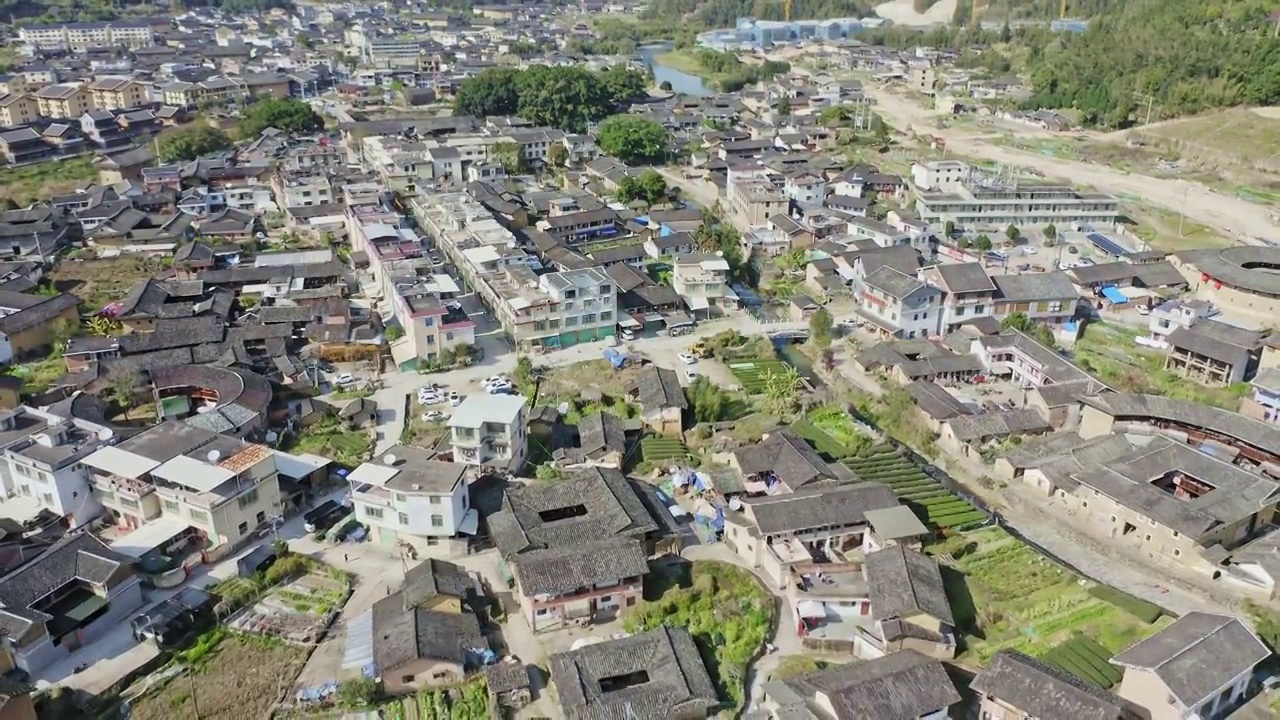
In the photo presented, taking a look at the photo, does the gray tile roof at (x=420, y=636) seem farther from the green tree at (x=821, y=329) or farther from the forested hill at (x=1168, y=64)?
the forested hill at (x=1168, y=64)

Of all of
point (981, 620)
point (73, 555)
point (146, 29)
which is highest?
point (146, 29)

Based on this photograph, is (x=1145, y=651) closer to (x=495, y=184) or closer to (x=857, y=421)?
(x=857, y=421)

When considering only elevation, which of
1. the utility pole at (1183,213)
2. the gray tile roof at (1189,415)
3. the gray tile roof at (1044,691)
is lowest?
the gray tile roof at (1044,691)

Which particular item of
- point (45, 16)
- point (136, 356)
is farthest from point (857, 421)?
point (45, 16)

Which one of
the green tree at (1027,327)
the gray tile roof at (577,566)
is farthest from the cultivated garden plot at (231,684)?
Answer: the green tree at (1027,327)

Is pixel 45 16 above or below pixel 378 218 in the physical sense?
above

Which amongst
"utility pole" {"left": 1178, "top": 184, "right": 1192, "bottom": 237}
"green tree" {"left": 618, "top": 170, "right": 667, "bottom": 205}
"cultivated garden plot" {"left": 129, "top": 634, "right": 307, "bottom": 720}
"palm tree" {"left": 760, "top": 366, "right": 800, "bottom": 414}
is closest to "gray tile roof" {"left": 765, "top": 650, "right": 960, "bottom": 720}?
"cultivated garden plot" {"left": 129, "top": 634, "right": 307, "bottom": 720}

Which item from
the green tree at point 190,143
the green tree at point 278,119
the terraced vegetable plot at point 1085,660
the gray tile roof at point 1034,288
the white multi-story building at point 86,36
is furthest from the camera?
the white multi-story building at point 86,36
